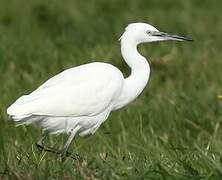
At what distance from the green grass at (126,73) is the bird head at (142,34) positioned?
61 centimetres

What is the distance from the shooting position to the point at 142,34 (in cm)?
578

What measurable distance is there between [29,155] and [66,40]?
462 centimetres

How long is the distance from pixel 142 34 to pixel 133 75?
0.28 metres

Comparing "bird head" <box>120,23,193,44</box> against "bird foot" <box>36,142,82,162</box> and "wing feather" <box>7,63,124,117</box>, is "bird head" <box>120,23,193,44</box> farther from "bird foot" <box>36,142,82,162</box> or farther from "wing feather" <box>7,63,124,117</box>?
"bird foot" <box>36,142,82,162</box>

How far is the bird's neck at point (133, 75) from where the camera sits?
5.67 metres

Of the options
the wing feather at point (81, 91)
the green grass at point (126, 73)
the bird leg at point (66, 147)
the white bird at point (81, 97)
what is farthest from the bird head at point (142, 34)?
the bird leg at point (66, 147)

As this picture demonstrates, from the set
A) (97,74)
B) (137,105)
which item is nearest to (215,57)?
(137,105)

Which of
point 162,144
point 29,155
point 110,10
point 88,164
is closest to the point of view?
point 88,164

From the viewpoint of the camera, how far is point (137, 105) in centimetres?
777

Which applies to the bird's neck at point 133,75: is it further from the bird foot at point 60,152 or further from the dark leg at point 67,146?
the bird foot at point 60,152

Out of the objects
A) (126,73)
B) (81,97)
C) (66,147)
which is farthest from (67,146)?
(126,73)

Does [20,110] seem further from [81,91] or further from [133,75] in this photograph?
[133,75]

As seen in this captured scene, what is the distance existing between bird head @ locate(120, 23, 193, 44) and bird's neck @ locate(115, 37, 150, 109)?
0.03m

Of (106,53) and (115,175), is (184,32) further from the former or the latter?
(115,175)
